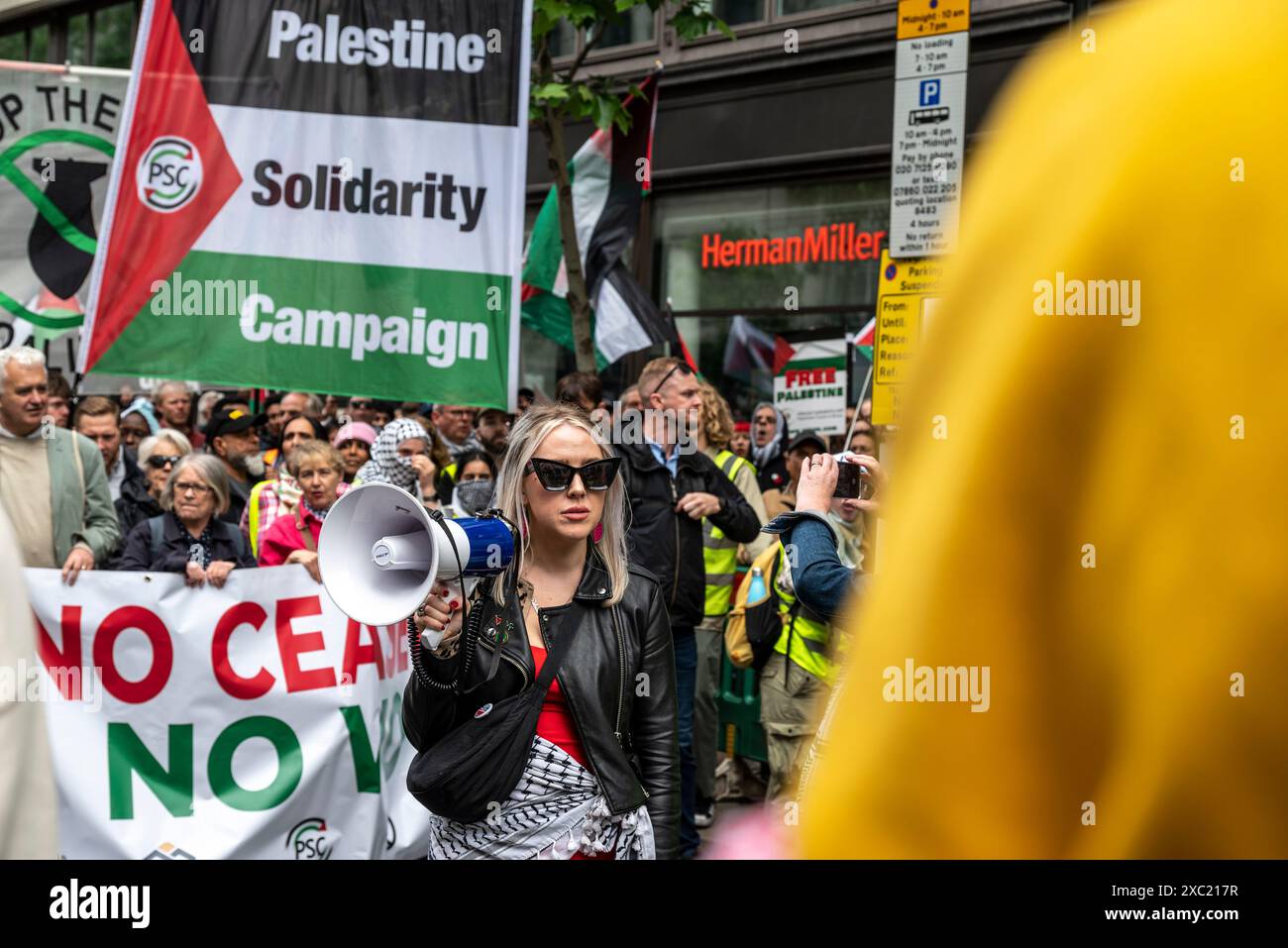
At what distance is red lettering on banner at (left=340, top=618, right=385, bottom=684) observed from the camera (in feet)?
23.3

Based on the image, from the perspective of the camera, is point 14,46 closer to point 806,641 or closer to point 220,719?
point 220,719

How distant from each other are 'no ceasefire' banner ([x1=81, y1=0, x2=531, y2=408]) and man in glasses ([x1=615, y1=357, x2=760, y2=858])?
163cm

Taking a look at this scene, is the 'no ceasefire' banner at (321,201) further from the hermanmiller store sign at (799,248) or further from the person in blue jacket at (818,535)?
the hermanmiller store sign at (799,248)

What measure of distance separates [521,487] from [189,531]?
3559mm

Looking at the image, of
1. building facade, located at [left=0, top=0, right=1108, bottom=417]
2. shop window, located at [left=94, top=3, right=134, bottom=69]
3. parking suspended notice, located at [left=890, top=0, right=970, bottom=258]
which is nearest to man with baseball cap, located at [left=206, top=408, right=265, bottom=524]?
parking suspended notice, located at [left=890, top=0, right=970, bottom=258]

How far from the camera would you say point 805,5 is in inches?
657

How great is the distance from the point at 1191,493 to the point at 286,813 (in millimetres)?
6697

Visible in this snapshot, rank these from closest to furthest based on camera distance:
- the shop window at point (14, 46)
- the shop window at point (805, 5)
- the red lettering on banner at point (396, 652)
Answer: the red lettering on banner at point (396, 652)
the shop window at point (805, 5)
the shop window at point (14, 46)

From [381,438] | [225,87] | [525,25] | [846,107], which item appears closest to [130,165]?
[225,87]

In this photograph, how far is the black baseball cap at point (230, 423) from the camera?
8.99 m

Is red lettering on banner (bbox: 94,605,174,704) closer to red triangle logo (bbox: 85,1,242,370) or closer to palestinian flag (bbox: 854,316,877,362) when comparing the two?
red triangle logo (bbox: 85,1,242,370)

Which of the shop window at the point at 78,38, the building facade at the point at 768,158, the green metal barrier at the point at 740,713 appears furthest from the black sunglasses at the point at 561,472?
the shop window at the point at 78,38

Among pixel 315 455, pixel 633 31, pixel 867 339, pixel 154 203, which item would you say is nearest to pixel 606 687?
pixel 154 203

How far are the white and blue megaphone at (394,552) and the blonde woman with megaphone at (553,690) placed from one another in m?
0.10
